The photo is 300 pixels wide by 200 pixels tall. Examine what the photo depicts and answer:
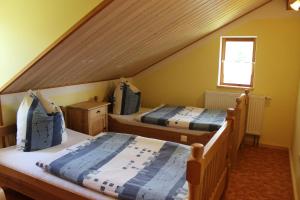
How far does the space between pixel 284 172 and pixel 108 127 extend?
2.45m

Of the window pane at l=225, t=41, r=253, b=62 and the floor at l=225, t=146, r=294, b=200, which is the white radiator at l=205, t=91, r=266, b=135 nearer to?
the floor at l=225, t=146, r=294, b=200

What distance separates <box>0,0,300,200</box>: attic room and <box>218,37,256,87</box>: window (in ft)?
0.05

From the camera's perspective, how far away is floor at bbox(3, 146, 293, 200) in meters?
2.74

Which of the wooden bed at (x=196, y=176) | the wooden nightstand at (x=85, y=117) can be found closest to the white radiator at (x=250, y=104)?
the wooden bed at (x=196, y=176)

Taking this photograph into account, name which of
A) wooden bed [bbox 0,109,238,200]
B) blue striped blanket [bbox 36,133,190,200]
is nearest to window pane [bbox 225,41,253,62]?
wooden bed [bbox 0,109,238,200]

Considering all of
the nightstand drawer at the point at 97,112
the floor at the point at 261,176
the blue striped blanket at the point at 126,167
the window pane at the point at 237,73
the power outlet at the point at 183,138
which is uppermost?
the window pane at the point at 237,73

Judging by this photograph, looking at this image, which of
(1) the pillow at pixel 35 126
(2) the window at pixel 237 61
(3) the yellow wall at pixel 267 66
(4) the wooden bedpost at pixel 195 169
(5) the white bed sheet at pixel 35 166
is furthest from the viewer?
(2) the window at pixel 237 61

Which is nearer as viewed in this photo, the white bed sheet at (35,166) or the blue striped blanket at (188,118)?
the white bed sheet at (35,166)

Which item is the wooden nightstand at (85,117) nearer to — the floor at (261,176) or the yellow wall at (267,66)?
the yellow wall at (267,66)

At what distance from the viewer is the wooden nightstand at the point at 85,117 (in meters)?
3.25

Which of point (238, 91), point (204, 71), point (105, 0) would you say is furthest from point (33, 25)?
point (238, 91)

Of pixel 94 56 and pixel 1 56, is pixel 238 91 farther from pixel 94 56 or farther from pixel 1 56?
pixel 1 56

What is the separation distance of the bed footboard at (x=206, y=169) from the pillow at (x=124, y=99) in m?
1.81

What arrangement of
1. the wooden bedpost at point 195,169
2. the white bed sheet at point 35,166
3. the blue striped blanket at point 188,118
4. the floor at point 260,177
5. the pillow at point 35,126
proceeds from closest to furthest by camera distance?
the wooden bedpost at point 195,169, the white bed sheet at point 35,166, the pillow at point 35,126, the floor at point 260,177, the blue striped blanket at point 188,118
